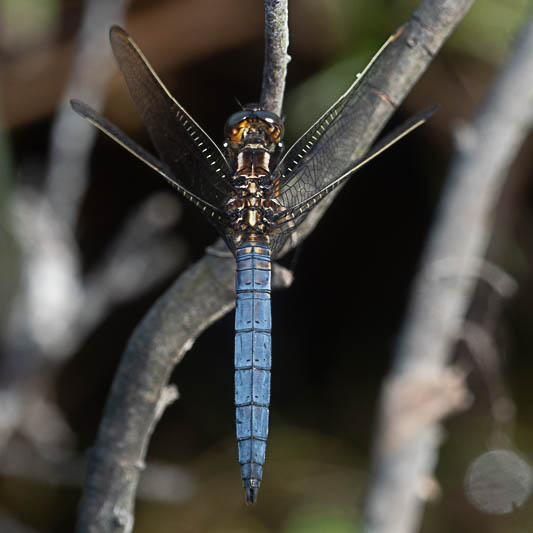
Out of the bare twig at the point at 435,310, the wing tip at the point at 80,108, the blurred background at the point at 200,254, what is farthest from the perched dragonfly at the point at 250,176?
the blurred background at the point at 200,254

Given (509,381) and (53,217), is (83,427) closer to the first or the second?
(53,217)

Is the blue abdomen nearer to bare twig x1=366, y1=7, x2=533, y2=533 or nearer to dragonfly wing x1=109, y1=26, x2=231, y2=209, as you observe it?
dragonfly wing x1=109, y1=26, x2=231, y2=209

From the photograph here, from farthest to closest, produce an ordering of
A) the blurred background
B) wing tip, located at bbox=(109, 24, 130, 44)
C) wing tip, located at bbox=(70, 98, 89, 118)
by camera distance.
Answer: the blurred background, wing tip, located at bbox=(109, 24, 130, 44), wing tip, located at bbox=(70, 98, 89, 118)

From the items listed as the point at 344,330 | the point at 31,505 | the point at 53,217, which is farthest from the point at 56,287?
the point at 344,330

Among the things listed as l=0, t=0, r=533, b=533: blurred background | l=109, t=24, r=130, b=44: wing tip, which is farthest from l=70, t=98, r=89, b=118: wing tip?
l=0, t=0, r=533, b=533: blurred background

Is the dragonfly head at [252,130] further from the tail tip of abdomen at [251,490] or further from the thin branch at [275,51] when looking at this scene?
the tail tip of abdomen at [251,490]
